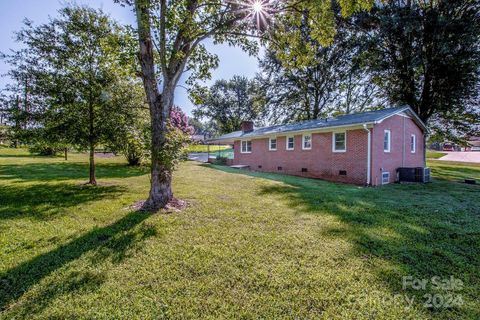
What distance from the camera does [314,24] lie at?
6.87 metres

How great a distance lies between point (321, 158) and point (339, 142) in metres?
1.36

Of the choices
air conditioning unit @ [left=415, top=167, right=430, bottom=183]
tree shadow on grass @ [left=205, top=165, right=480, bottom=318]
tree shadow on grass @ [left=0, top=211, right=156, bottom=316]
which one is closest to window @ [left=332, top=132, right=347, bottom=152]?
tree shadow on grass @ [left=205, top=165, right=480, bottom=318]

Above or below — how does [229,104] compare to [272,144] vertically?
above

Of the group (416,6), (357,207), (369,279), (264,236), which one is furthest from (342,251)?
(416,6)

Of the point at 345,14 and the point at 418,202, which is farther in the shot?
the point at 418,202

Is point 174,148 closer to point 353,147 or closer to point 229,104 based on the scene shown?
point 353,147

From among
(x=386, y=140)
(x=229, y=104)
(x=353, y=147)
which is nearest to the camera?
(x=353, y=147)

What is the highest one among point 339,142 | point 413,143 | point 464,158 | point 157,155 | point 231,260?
point 413,143

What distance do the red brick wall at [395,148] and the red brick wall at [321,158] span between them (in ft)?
1.93

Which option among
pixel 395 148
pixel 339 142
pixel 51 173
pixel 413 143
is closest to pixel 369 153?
pixel 339 142

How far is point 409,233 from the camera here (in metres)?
4.59

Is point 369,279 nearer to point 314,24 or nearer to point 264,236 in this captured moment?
point 264,236

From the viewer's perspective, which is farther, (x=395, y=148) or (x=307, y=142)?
(x=307, y=142)

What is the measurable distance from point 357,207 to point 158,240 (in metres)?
5.24
